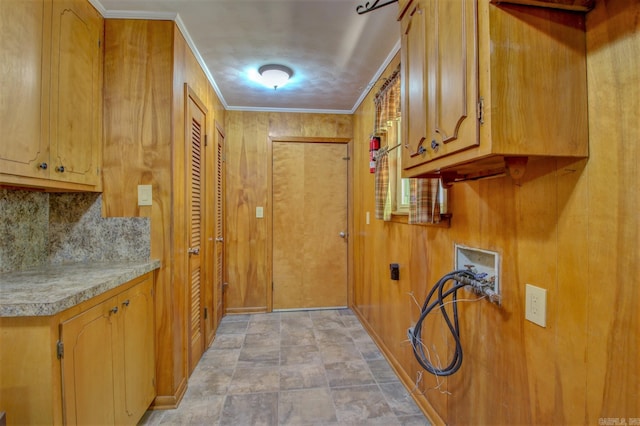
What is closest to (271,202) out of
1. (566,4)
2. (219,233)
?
(219,233)

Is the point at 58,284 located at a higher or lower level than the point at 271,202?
lower

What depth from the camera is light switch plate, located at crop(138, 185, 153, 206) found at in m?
1.80

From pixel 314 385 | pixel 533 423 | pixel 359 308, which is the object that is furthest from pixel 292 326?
pixel 533 423

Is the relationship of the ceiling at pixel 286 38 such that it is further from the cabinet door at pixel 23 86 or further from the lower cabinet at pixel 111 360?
the lower cabinet at pixel 111 360

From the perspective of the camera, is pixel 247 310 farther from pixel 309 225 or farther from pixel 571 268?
pixel 571 268

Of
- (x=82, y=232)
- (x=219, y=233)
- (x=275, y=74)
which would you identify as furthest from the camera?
(x=219, y=233)

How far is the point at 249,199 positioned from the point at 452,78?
284 cm

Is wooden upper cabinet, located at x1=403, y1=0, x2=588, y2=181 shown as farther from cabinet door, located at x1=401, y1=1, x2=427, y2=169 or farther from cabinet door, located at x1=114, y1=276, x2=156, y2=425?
cabinet door, located at x1=114, y1=276, x2=156, y2=425

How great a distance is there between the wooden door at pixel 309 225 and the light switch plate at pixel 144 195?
181cm

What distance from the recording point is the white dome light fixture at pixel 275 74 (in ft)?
7.90

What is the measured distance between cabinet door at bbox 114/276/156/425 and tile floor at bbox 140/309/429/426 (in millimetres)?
235

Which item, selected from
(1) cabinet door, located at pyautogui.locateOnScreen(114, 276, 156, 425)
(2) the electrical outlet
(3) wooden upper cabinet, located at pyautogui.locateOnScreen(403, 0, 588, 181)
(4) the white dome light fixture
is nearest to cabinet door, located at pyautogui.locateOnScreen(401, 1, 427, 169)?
(3) wooden upper cabinet, located at pyautogui.locateOnScreen(403, 0, 588, 181)

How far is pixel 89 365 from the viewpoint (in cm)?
121

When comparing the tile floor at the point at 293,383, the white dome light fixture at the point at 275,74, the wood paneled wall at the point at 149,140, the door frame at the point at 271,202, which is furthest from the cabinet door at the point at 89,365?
the door frame at the point at 271,202
